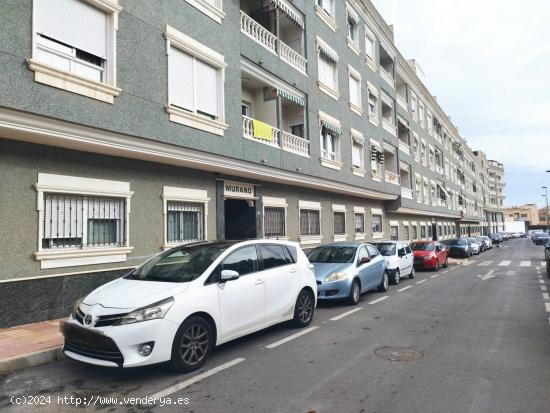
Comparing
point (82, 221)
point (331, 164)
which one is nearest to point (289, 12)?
point (331, 164)

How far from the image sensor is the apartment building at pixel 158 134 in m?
7.25

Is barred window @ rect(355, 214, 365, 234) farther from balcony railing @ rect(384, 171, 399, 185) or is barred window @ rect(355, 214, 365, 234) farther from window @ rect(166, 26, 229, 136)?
window @ rect(166, 26, 229, 136)

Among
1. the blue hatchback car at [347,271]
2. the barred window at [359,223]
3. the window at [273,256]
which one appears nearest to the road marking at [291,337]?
the window at [273,256]

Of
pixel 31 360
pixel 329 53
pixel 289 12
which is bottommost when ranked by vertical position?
pixel 31 360

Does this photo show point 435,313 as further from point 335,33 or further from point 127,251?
point 335,33

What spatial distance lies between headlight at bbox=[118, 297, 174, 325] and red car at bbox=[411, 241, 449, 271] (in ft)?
55.8

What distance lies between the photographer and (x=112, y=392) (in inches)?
178

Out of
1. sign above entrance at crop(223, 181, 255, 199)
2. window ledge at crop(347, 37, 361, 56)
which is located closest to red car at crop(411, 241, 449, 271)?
sign above entrance at crop(223, 181, 255, 199)

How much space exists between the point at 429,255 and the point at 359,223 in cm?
408

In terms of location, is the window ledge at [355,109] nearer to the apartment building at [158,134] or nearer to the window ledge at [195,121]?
the apartment building at [158,134]

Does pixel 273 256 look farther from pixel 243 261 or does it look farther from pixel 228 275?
pixel 228 275

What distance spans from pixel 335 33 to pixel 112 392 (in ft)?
61.1

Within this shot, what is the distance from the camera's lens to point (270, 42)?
14383 millimetres

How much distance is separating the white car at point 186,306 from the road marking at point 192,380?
0.20 metres
